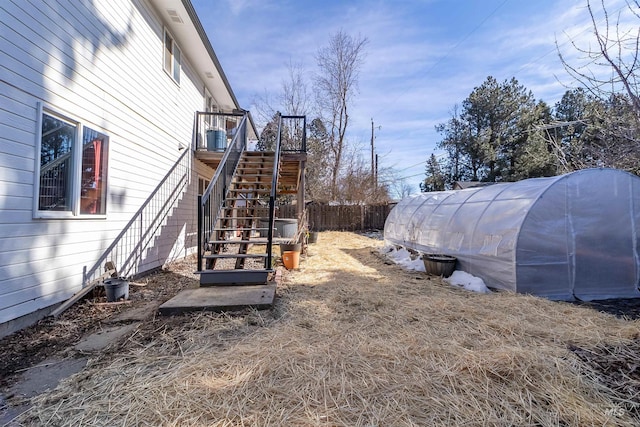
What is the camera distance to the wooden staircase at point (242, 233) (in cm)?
447

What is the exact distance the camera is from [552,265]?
4.94 meters

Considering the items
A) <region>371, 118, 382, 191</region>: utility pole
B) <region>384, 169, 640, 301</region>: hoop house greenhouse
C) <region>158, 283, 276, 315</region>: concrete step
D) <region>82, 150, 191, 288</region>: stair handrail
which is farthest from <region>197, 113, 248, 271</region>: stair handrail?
<region>371, 118, 382, 191</region>: utility pole

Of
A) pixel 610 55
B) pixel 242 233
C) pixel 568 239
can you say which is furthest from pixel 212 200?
pixel 568 239

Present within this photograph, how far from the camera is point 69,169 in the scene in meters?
3.83

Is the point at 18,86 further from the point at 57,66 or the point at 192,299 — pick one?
the point at 192,299

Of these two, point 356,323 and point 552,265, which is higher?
point 552,265

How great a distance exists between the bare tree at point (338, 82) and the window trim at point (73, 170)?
16662mm

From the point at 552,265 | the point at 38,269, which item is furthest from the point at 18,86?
the point at 552,265

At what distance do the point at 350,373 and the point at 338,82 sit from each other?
21.3 m

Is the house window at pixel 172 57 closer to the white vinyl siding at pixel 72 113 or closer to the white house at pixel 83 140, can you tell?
the white house at pixel 83 140

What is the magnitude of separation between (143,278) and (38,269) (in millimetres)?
2319

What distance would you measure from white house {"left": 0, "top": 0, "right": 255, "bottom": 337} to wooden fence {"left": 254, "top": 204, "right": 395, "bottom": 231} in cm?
1022

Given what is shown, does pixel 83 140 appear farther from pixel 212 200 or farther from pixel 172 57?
pixel 172 57

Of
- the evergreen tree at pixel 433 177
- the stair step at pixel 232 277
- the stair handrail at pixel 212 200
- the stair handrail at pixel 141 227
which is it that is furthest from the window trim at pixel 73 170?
the evergreen tree at pixel 433 177
